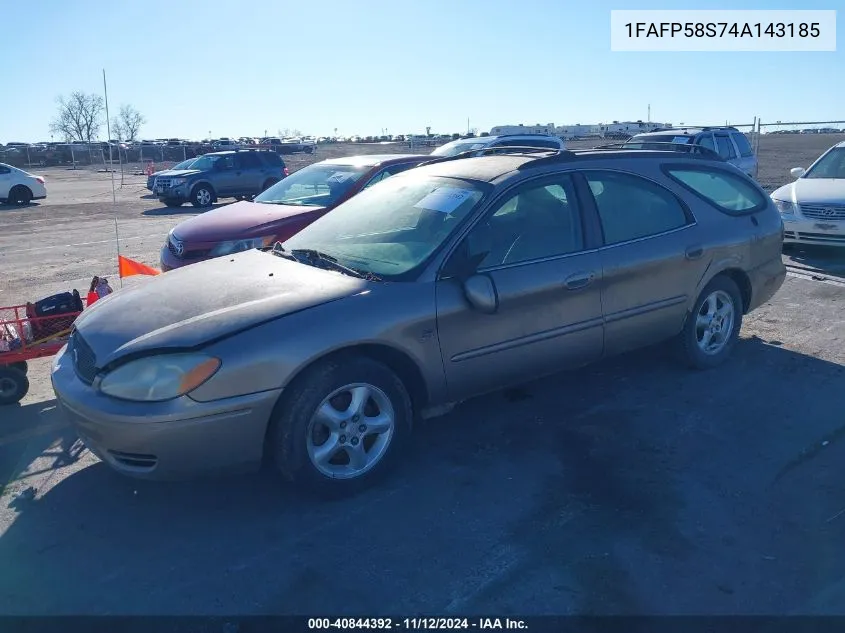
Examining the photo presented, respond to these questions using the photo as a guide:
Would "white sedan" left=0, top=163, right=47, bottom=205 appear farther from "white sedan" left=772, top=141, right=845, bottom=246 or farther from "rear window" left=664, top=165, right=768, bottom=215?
"rear window" left=664, top=165, right=768, bottom=215

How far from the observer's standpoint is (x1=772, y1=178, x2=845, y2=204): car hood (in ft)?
32.8

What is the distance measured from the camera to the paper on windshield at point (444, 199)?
450cm

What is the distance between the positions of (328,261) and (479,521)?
1.75m

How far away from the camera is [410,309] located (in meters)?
3.96

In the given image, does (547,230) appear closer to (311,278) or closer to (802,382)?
(311,278)

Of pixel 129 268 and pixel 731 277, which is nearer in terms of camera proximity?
pixel 731 277

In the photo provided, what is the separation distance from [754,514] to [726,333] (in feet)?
7.68

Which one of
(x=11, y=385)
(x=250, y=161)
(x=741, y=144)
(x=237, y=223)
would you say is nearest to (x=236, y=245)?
(x=237, y=223)

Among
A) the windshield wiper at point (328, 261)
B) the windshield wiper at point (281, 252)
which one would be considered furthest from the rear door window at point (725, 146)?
the windshield wiper at point (328, 261)

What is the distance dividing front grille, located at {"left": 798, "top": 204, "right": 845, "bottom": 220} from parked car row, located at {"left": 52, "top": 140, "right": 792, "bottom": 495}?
4.55 meters

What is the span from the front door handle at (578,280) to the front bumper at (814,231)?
19.8 feet

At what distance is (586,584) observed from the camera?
3.13 meters

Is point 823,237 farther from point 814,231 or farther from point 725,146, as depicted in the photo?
point 725,146

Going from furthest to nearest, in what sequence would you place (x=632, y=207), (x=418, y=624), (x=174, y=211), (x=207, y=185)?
(x=207, y=185), (x=174, y=211), (x=632, y=207), (x=418, y=624)
